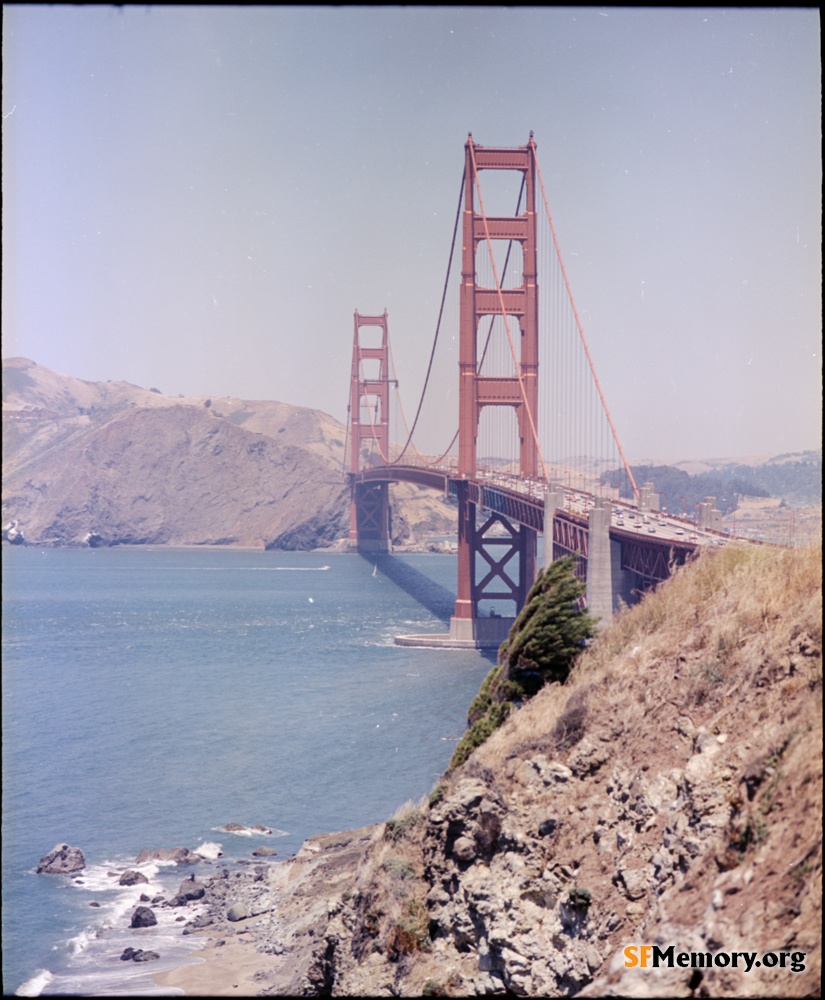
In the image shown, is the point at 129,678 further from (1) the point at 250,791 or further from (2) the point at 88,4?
(2) the point at 88,4

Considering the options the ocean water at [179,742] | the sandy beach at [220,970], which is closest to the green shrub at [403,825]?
the sandy beach at [220,970]

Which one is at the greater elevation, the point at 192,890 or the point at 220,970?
the point at 220,970

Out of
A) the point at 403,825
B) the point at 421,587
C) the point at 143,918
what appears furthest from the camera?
the point at 421,587

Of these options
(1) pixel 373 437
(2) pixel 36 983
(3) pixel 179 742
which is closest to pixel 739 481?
(1) pixel 373 437

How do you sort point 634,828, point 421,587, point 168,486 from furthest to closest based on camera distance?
point 168,486, point 421,587, point 634,828

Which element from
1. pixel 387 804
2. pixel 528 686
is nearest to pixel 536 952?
pixel 528 686

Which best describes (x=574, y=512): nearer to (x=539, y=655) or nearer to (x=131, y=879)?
(x=131, y=879)

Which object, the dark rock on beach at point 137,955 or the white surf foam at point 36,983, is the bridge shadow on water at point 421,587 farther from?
the white surf foam at point 36,983

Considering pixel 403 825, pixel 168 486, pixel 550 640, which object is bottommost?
pixel 403 825
